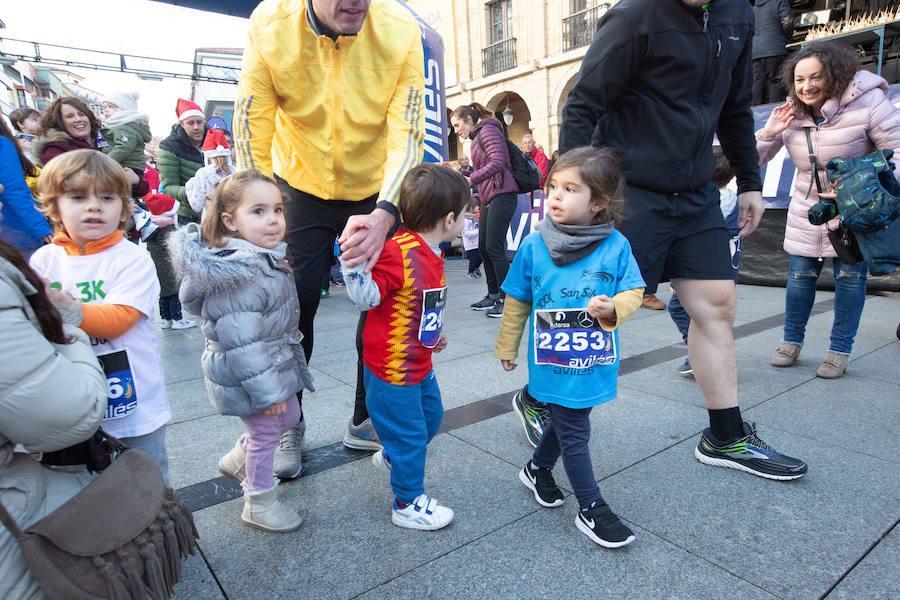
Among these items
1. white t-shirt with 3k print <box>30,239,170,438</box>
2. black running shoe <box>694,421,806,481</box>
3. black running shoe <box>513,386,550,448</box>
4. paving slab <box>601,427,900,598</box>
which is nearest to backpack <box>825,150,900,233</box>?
paving slab <box>601,427,900,598</box>

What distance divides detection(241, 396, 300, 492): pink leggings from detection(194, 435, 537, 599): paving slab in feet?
0.59

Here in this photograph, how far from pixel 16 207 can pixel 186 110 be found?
2.62 meters

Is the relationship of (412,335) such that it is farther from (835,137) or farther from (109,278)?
(835,137)

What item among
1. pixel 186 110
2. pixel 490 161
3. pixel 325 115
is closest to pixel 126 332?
pixel 325 115

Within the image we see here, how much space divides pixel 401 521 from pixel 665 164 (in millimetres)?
1710

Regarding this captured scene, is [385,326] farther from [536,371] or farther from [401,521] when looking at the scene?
[401,521]

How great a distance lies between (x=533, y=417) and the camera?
2621mm

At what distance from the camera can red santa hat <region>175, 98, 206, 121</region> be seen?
521cm

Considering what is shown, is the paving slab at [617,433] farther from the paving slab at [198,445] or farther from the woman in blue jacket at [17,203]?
the woman in blue jacket at [17,203]

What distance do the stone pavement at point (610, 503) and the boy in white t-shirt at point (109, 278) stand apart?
0.53 meters

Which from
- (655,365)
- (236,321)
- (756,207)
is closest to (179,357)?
(236,321)

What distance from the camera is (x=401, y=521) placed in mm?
1974

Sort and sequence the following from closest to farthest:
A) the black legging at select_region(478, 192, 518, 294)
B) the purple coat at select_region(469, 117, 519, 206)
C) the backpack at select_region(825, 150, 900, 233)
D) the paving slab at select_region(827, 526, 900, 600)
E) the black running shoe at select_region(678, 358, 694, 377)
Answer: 1. the paving slab at select_region(827, 526, 900, 600)
2. the backpack at select_region(825, 150, 900, 233)
3. the black running shoe at select_region(678, 358, 694, 377)
4. the purple coat at select_region(469, 117, 519, 206)
5. the black legging at select_region(478, 192, 518, 294)

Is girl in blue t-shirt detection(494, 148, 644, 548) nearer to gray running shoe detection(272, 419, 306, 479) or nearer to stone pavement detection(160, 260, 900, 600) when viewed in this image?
stone pavement detection(160, 260, 900, 600)
